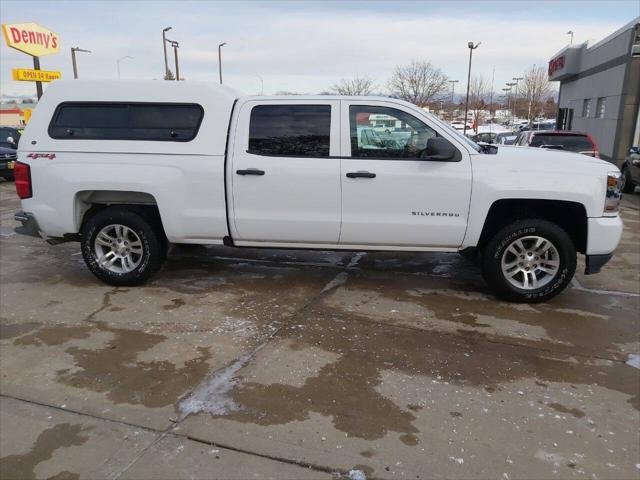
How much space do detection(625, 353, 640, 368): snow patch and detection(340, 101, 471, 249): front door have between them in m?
1.77

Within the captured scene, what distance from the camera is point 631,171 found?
1338 cm

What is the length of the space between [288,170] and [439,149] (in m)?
1.47

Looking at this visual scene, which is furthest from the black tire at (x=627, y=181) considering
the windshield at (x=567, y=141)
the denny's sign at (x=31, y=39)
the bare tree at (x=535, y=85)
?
the bare tree at (x=535, y=85)

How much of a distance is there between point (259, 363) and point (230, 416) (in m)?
0.74

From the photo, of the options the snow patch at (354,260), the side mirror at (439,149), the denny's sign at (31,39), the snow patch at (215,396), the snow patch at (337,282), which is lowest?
the snow patch at (354,260)

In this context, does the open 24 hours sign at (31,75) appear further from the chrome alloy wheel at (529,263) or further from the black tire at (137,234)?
the chrome alloy wheel at (529,263)

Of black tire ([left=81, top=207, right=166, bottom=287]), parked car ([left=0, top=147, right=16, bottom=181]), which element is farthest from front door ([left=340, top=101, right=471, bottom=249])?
parked car ([left=0, top=147, right=16, bottom=181])

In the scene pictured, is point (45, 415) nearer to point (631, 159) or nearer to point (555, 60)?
point (631, 159)

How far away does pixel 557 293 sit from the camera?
17.4 ft

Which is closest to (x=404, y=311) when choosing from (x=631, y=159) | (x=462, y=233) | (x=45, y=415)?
(x=462, y=233)

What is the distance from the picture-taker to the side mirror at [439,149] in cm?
490

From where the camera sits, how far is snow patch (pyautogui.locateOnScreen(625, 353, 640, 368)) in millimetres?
4051

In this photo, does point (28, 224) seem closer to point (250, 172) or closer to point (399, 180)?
Answer: point (250, 172)

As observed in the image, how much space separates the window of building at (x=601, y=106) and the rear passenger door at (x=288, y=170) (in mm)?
21810
